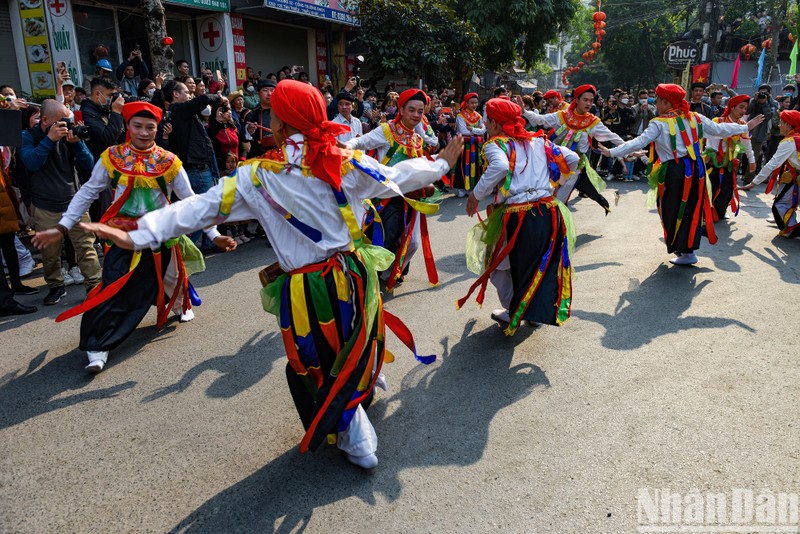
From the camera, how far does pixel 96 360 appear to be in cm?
396

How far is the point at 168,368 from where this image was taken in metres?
4.02

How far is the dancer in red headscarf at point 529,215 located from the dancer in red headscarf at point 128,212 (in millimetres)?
2273

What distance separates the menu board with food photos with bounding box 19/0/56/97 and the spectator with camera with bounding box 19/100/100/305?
17.9ft

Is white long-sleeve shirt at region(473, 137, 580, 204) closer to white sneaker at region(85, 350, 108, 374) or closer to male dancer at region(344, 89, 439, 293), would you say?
male dancer at region(344, 89, 439, 293)

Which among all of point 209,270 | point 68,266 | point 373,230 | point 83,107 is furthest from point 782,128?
point 68,266

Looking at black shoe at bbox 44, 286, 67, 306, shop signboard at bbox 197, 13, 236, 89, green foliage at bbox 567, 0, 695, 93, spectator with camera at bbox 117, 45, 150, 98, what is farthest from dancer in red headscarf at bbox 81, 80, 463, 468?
green foliage at bbox 567, 0, 695, 93

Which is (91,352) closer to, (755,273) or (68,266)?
(68,266)

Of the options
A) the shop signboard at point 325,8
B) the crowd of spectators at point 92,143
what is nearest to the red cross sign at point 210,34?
the shop signboard at point 325,8

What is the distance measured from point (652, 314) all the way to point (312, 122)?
3.51 m

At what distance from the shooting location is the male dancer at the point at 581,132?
6.95 m

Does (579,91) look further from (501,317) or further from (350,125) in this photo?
(501,317)

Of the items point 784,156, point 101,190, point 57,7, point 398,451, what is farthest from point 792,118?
point 57,7

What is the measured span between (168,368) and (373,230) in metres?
1.98

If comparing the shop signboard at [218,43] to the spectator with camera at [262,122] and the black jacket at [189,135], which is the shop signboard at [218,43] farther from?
the black jacket at [189,135]
